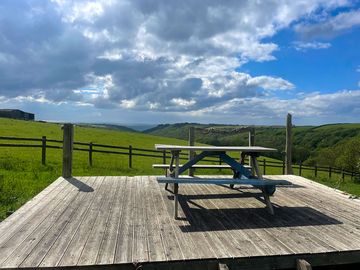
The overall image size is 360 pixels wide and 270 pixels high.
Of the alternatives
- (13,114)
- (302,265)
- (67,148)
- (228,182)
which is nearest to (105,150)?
(67,148)

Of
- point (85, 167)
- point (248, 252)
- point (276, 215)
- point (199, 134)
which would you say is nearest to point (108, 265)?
point (248, 252)

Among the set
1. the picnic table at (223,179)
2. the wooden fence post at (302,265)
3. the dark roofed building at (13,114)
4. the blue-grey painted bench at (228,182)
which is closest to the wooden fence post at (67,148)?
the picnic table at (223,179)

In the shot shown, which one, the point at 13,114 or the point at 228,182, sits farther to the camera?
the point at 13,114

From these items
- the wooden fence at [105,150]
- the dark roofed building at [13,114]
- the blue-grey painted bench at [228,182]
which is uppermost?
the dark roofed building at [13,114]

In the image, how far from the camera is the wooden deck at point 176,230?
3.80 metres

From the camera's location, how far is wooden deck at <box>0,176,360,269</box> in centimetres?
380

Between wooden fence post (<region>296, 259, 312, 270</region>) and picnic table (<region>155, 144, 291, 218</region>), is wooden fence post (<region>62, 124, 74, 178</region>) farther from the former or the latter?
wooden fence post (<region>296, 259, 312, 270</region>)

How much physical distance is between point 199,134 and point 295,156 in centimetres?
7041

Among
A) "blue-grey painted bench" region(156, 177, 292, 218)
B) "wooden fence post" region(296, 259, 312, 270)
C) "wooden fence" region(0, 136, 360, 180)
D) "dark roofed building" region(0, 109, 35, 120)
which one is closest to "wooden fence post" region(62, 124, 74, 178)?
"blue-grey painted bench" region(156, 177, 292, 218)

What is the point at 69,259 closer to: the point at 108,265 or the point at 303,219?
Answer: the point at 108,265

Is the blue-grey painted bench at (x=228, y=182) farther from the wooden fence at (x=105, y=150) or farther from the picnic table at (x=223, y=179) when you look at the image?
the wooden fence at (x=105, y=150)

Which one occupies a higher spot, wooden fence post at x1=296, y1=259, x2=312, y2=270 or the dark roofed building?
the dark roofed building

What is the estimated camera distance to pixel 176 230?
4.77m

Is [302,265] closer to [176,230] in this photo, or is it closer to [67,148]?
[176,230]
